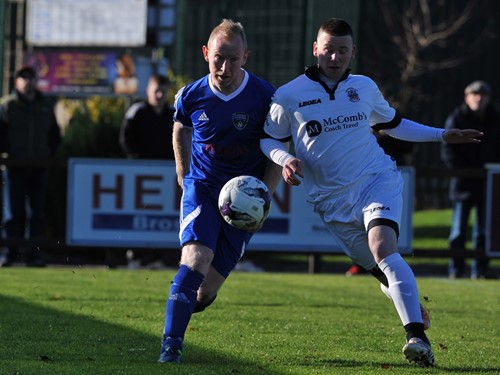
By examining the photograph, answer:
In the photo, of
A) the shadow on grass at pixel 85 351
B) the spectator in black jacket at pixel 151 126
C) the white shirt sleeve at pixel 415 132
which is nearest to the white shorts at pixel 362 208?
the white shirt sleeve at pixel 415 132

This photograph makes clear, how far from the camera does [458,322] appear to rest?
1137 centimetres

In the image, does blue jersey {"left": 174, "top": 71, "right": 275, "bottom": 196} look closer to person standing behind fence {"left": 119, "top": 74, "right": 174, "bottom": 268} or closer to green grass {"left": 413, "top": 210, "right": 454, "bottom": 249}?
person standing behind fence {"left": 119, "top": 74, "right": 174, "bottom": 268}

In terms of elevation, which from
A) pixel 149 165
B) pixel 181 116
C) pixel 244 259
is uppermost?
pixel 181 116

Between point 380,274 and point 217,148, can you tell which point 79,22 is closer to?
point 217,148

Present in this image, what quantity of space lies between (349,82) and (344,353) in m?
1.78

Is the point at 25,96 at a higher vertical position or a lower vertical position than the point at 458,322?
higher

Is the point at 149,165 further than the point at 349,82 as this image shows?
Yes

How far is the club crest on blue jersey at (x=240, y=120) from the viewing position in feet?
28.4

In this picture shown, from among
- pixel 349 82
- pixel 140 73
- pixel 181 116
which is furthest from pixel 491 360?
pixel 140 73

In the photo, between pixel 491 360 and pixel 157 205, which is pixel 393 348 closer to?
pixel 491 360

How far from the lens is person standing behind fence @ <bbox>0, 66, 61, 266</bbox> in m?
17.3

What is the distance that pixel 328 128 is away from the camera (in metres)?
8.60

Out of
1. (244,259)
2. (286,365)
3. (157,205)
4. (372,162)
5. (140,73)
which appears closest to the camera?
(286,365)

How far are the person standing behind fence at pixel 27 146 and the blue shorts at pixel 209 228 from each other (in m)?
8.69
